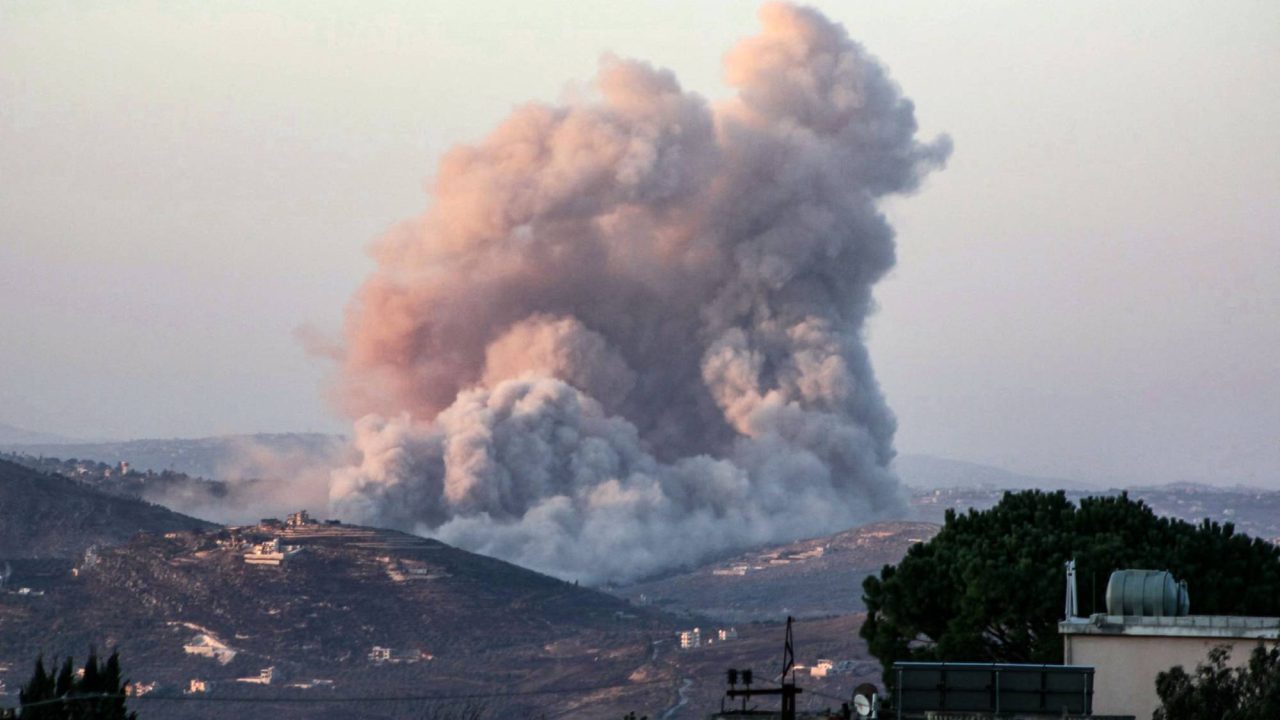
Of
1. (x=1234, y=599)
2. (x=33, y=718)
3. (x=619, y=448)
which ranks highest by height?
(x=619, y=448)

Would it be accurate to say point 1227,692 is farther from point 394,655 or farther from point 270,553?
point 270,553

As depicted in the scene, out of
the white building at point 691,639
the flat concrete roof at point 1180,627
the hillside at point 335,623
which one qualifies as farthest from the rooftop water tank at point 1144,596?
the white building at point 691,639

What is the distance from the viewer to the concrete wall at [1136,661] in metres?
33.0

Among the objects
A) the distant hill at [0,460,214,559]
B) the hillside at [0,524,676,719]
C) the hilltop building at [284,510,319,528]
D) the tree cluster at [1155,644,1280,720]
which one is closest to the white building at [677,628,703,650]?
the hillside at [0,524,676,719]

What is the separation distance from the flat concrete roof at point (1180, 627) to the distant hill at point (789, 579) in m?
89.9

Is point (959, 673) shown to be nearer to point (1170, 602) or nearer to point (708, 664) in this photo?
point (1170, 602)

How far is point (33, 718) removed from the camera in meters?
42.3

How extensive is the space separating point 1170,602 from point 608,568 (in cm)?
10716

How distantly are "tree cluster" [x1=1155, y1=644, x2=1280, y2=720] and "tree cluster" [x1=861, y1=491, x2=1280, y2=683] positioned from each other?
36.3 ft

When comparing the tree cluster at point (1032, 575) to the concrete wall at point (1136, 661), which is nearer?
the concrete wall at point (1136, 661)

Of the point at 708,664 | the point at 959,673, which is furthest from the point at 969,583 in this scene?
the point at 708,664

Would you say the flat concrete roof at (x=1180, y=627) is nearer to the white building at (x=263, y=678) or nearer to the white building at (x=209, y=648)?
the white building at (x=263, y=678)

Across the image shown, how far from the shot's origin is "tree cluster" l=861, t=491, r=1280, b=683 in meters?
45.1

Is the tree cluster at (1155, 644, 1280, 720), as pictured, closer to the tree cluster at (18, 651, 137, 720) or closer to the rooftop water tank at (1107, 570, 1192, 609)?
the rooftop water tank at (1107, 570, 1192, 609)
